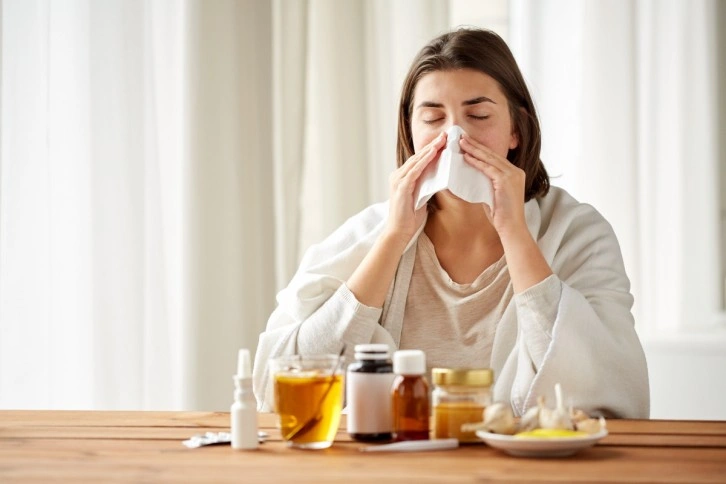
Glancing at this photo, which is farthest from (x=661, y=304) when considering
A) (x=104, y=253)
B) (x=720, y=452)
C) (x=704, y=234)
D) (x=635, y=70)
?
(x=720, y=452)

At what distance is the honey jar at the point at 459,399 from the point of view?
4.11 feet

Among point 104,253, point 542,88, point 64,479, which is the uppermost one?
point 542,88

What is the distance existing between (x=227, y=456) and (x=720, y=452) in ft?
1.99

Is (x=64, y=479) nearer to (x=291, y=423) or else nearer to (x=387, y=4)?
(x=291, y=423)

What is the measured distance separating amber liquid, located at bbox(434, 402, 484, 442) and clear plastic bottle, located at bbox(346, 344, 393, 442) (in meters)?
0.07

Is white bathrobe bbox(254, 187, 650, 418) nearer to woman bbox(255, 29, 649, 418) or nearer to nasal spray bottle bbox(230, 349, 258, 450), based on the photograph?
woman bbox(255, 29, 649, 418)

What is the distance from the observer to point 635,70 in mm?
3133

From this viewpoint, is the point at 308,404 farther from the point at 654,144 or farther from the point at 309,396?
the point at 654,144

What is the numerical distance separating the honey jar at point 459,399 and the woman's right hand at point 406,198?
0.67 meters

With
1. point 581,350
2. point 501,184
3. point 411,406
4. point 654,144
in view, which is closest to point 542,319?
point 581,350

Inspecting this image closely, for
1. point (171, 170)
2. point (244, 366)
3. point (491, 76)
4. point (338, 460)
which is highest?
point (491, 76)

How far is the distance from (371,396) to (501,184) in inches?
27.8

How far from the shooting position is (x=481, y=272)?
2031mm

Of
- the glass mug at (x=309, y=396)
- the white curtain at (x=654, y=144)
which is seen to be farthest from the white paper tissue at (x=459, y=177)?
the white curtain at (x=654, y=144)
